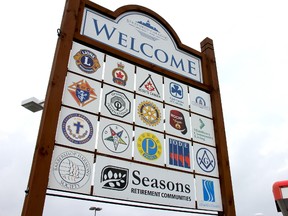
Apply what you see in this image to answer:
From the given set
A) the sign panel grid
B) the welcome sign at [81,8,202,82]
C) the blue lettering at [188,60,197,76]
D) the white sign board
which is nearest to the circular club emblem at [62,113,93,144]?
the sign panel grid

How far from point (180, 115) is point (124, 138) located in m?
1.36

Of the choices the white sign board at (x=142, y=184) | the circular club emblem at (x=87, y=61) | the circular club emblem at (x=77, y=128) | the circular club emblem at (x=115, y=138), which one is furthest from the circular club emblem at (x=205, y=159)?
the circular club emblem at (x=87, y=61)

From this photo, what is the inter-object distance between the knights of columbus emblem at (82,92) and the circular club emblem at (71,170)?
802 mm

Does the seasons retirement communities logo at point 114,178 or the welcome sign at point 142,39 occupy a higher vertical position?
the welcome sign at point 142,39

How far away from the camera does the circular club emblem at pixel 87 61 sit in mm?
4692

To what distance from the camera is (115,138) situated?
445 cm

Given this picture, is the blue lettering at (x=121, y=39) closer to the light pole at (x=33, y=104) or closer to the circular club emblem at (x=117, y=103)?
the circular club emblem at (x=117, y=103)

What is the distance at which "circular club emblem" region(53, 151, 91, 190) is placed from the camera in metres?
3.76

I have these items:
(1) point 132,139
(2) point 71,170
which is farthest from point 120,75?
(2) point 71,170

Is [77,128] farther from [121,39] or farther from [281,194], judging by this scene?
[281,194]

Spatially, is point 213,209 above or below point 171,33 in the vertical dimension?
below

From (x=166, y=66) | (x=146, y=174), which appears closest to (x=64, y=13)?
(x=166, y=66)

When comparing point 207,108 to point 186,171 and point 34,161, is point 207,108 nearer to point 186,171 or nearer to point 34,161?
point 186,171

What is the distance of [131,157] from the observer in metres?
4.44
